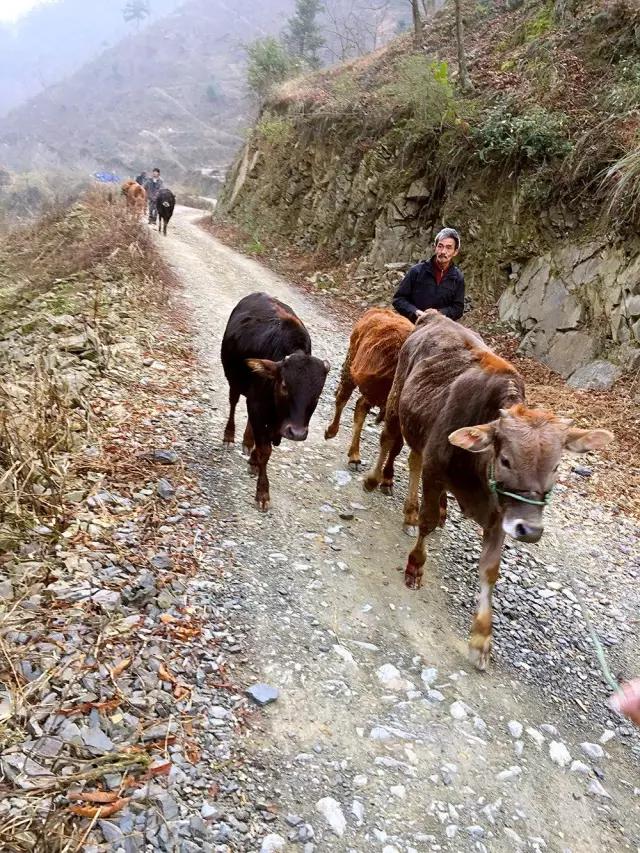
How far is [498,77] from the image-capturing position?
1514 centimetres

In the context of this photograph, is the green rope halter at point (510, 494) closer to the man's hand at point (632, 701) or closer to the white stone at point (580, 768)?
the man's hand at point (632, 701)

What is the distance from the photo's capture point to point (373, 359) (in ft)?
20.8

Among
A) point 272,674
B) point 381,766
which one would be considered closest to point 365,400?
point 272,674

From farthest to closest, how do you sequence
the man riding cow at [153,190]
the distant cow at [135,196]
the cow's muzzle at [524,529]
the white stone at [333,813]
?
the man riding cow at [153,190] → the distant cow at [135,196] → the cow's muzzle at [524,529] → the white stone at [333,813]

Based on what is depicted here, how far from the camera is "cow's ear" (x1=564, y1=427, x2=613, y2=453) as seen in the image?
11.5 feet

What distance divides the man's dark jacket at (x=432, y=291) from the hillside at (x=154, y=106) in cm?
5690

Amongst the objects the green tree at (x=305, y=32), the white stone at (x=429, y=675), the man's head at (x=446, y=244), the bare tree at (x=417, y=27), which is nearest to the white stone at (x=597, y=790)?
the white stone at (x=429, y=675)

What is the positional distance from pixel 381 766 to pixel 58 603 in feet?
7.27

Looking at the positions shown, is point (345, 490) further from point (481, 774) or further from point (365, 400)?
point (481, 774)

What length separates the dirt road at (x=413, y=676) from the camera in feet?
10.5

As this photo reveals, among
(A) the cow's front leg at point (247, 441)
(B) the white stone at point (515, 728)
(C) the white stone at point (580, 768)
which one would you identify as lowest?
(C) the white stone at point (580, 768)

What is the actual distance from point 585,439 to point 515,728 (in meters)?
1.94

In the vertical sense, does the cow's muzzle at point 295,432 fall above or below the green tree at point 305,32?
below

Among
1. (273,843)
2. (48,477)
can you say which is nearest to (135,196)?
(48,477)
